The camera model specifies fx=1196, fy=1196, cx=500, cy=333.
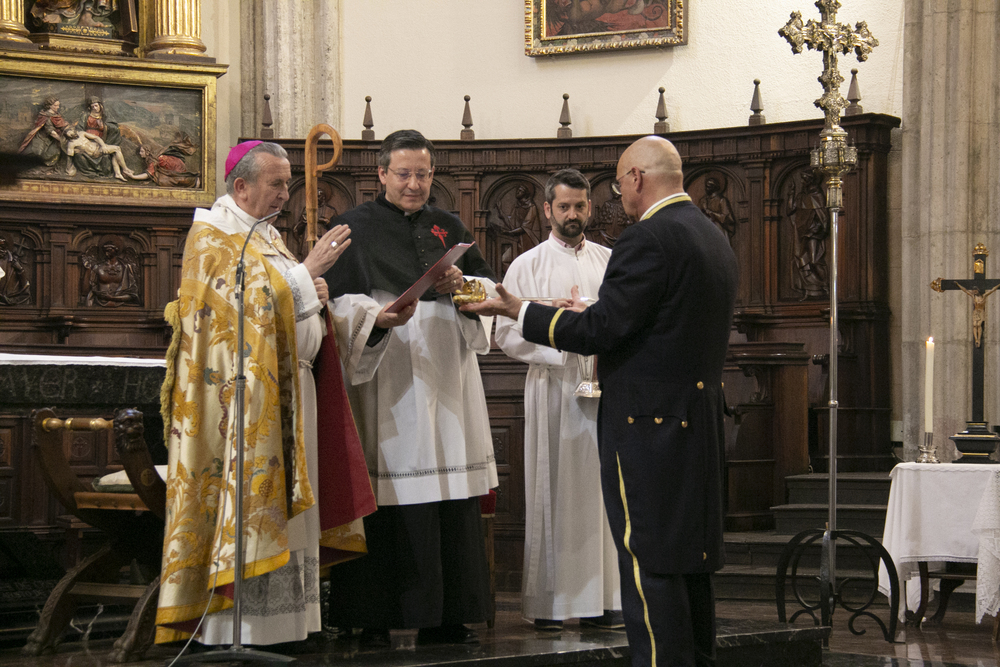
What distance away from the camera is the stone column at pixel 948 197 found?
8.25 m

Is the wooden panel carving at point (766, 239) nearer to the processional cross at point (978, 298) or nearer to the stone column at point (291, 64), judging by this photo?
the stone column at point (291, 64)

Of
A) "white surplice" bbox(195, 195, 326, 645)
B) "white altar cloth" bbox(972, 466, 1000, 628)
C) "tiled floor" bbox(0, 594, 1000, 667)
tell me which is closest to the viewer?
"white surplice" bbox(195, 195, 326, 645)

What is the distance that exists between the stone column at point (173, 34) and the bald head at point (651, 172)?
668 centimetres

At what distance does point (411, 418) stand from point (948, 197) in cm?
557

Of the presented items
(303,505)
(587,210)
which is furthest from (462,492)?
(587,210)

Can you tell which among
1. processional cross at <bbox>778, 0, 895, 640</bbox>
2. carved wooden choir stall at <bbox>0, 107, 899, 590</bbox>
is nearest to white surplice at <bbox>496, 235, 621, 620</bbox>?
processional cross at <bbox>778, 0, 895, 640</bbox>

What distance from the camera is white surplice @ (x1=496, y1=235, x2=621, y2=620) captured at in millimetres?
4629

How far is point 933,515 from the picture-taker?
6.25 metres

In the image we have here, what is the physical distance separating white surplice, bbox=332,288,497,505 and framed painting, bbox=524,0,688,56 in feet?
21.3

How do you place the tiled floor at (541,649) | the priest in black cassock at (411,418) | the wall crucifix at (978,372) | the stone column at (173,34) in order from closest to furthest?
the tiled floor at (541,649), the priest in black cassock at (411,418), the wall crucifix at (978,372), the stone column at (173,34)

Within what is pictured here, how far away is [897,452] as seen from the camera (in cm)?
892

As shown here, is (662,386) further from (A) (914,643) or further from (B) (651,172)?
(A) (914,643)

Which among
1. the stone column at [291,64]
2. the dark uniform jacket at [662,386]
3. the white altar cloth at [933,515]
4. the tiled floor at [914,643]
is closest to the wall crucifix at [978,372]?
the white altar cloth at [933,515]

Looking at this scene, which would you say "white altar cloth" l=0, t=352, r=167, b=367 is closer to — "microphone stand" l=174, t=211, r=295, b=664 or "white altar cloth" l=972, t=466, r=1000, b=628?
"microphone stand" l=174, t=211, r=295, b=664
